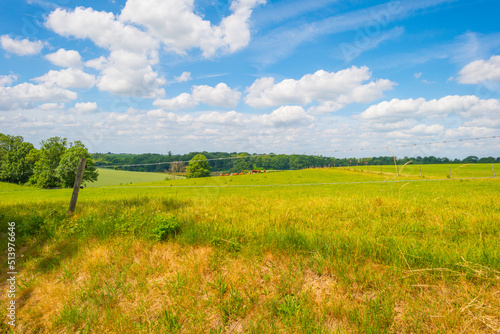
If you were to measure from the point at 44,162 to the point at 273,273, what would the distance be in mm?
81473

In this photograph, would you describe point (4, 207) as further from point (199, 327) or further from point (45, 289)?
point (199, 327)

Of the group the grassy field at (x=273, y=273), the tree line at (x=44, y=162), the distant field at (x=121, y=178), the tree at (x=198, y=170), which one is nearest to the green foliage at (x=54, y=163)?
the tree line at (x=44, y=162)

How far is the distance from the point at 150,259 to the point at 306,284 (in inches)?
118

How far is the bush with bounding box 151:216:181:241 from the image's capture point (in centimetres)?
539

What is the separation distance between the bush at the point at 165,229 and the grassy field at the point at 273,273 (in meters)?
0.03

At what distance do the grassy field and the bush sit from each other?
0.03 metres

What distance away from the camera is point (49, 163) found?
214 ft

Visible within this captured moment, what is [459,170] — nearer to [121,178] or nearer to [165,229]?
[165,229]

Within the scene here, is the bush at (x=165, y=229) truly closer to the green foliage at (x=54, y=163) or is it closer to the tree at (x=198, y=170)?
the green foliage at (x=54, y=163)

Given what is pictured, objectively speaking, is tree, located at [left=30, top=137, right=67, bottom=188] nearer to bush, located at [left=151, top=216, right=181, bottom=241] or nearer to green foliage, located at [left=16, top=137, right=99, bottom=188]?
green foliage, located at [left=16, top=137, right=99, bottom=188]

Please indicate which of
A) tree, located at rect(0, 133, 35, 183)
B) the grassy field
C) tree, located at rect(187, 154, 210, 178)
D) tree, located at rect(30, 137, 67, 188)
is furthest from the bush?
tree, located at rect(0, 133, 35, 183)

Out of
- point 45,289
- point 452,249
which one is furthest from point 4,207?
point 452,249

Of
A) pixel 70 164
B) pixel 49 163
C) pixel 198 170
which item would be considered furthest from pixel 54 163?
pixel 198 170

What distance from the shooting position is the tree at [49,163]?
60062 mm
